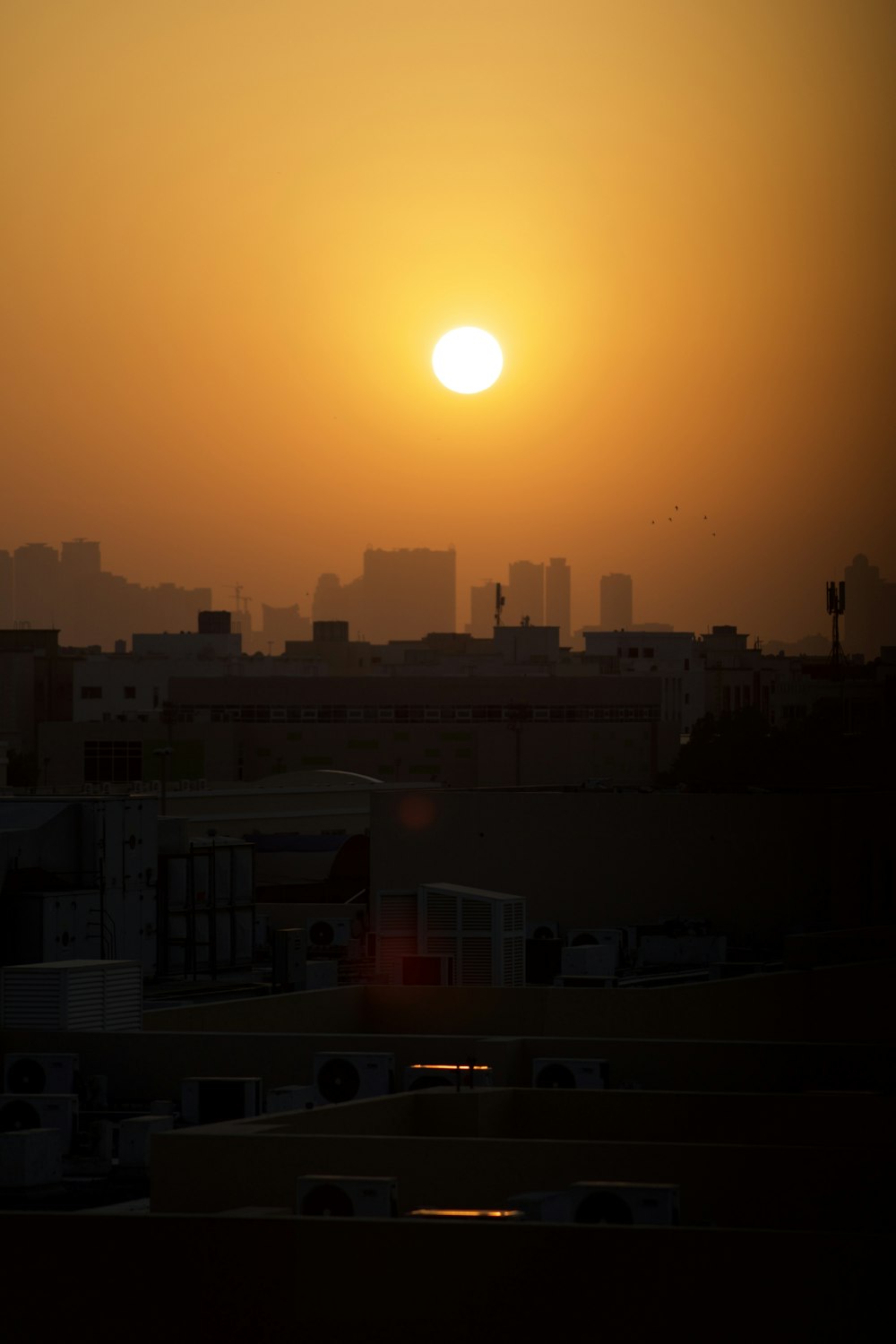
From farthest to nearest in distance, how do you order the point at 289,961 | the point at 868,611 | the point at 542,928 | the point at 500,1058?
the point at 868,611 < the point at 542,928 < the point at 289,961 < the point at 500,1058

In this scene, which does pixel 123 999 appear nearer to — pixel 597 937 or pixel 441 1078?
pixel 441 1078

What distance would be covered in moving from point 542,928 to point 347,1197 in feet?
53.3

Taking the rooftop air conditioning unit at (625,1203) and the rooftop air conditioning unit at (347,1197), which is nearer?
the rooftop air conditioning unit at (625,1203)

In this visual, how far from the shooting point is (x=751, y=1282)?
27.7ft

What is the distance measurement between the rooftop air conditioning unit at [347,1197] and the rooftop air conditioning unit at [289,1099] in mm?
3395

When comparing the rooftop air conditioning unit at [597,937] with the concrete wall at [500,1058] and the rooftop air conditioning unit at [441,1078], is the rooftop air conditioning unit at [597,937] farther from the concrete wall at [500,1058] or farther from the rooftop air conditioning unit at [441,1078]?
the rooftop air conditioning unit at [441,1078]

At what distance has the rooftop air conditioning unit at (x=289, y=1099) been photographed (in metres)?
13.3

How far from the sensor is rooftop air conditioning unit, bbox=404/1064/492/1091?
44.5 ft

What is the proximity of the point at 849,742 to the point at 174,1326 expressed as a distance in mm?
37403

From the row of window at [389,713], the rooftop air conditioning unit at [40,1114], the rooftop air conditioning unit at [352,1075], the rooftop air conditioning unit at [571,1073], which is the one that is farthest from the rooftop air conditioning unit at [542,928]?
the row of window at [389,713]

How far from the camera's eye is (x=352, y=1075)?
14.3 meters

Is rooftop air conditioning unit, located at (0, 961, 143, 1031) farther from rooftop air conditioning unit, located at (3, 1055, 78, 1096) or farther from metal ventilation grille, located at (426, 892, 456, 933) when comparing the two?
metal ventilation grille, located at (426, 892, 456, 933)

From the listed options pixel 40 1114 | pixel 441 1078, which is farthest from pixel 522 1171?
pixel 40 1114

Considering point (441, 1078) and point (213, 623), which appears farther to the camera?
point (213, 623)
